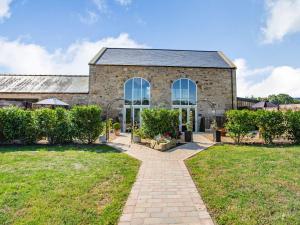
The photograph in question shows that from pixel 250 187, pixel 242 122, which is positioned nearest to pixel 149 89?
pixel 242 122

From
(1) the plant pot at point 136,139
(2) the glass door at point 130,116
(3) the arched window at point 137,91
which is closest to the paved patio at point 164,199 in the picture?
(1) the plant pot at point 136,139


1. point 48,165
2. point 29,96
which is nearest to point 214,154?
point 48,165

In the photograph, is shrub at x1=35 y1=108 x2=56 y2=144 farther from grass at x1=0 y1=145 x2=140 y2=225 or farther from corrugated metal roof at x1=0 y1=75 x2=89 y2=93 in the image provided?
corrugated metal roof at x1=0 y1=75 x2=89 y2=93

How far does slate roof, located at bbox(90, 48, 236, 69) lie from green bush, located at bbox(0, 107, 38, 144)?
999cm

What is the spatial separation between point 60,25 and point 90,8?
219cm

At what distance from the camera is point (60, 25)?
35.2 feet

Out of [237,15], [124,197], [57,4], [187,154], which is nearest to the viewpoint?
[124,197]

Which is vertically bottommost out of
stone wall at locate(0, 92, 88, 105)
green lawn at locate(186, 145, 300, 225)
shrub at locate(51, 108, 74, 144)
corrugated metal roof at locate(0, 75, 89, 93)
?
green lawn at locate(186, 145, 300, 225)

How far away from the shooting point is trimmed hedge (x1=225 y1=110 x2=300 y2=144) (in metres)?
11.7

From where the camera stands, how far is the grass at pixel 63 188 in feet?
12.1

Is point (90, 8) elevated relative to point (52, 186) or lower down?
elevated

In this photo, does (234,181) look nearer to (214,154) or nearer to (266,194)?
(266,194)

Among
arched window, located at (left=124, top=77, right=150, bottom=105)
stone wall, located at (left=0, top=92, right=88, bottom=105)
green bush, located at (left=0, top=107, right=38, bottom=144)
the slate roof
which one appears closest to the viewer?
green bush, located at (left=0, top=107, right=38, bottom=144)

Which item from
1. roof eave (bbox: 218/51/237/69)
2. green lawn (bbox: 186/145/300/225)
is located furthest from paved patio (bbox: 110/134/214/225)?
roof eave (bbox: 218/51/237/69)
